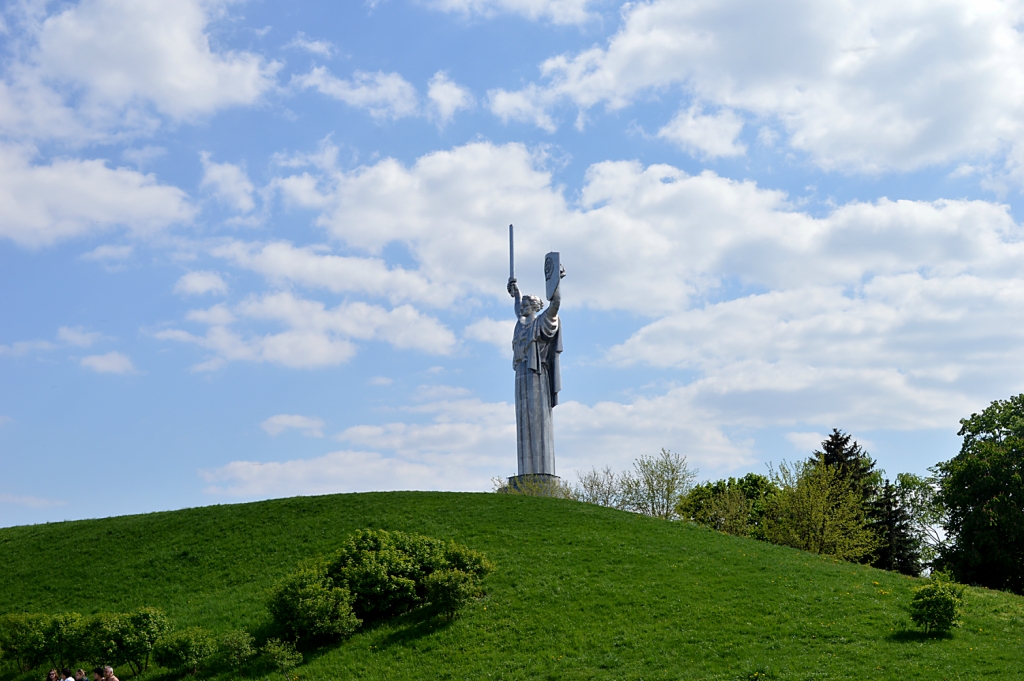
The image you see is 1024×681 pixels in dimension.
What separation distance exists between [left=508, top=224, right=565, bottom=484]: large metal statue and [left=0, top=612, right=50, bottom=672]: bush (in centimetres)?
2233

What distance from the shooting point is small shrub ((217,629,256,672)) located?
79.5 feet

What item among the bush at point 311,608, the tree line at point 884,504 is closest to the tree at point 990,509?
the tree line at point 884,504

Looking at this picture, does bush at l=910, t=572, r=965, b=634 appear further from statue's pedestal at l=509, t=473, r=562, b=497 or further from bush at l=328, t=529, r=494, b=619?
statue's pedestal at l=509, t=473, r=562, b=497

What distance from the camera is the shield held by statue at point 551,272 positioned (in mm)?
44688

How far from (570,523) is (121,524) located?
17405mm

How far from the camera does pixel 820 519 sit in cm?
4578

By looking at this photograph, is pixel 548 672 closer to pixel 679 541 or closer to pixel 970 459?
pixel 679 541

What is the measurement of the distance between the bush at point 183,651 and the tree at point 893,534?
4051 centimetres

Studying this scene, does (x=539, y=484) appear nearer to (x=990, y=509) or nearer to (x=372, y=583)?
(x=372, y=583)

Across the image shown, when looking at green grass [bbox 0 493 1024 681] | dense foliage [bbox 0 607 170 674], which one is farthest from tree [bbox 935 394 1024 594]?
dense foliage [bbox 0 607 170 674]

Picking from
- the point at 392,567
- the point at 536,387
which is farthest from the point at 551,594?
the point at 536,387

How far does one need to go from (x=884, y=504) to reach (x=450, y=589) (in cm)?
3707

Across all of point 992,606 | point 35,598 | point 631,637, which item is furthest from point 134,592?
point 992,606

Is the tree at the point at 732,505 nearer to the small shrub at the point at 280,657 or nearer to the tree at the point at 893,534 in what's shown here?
the tree at the point at 893,534
